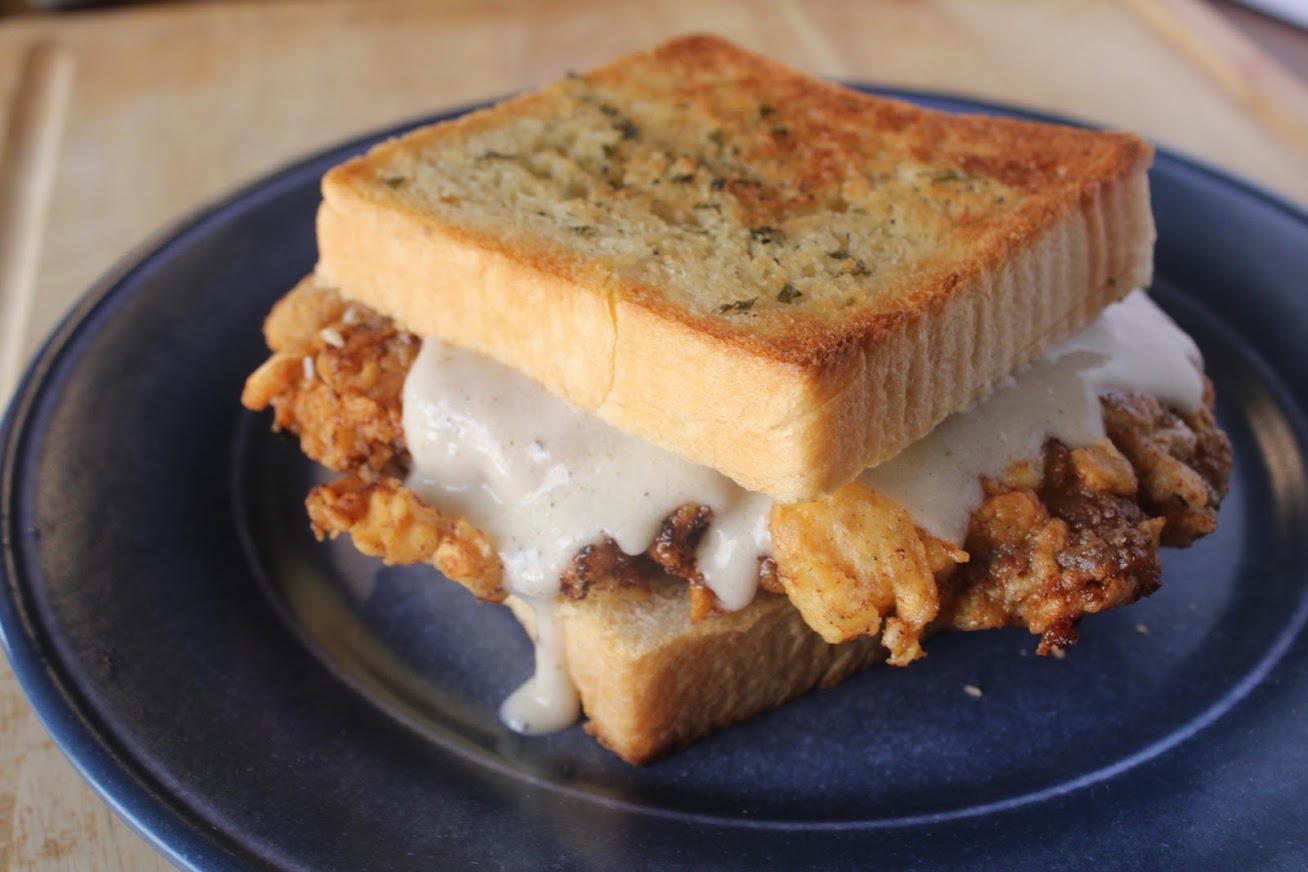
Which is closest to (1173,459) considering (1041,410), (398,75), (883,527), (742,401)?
(1041,410)

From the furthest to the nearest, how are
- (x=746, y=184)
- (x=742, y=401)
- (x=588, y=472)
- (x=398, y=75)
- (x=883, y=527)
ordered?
(x=398, y=75), (x=746, y=184), (x=588, y=472), (x=883, y=527), (x=742, y=401)

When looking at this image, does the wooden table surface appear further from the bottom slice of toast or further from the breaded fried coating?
the bottom slice of toast

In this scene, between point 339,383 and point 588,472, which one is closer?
point 588,472

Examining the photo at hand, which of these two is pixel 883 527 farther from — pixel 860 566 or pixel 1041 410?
pixel 1041 410

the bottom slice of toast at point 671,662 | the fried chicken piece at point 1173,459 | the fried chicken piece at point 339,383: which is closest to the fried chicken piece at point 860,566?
the bottom slice of toast at point 671,662

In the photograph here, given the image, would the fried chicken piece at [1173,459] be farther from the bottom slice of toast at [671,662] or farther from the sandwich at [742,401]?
the bottom slice of toast at [671,662]

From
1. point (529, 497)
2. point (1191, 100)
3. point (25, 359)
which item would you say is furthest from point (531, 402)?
point (1191, 100)

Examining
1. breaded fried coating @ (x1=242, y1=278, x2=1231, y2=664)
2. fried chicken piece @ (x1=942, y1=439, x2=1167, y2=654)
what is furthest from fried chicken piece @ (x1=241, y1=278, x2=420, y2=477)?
fried chicken piece @ (x1=942, y1=439, x2=1167, y2=654)

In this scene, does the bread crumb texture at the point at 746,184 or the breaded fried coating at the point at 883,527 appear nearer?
the breaded fried coating at the point at 883,527

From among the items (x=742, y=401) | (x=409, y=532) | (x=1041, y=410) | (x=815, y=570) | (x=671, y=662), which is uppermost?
(x=742, y=401)
